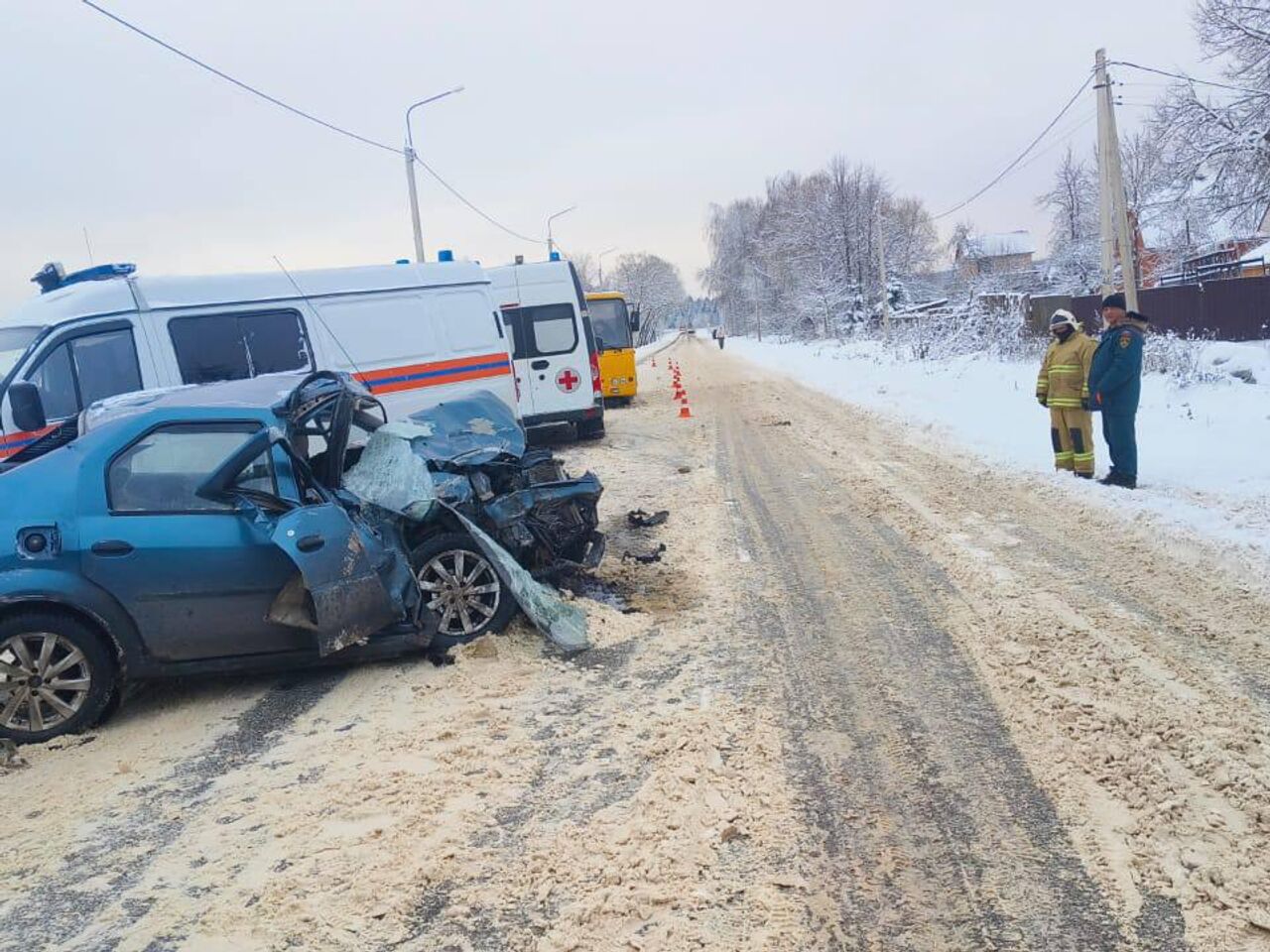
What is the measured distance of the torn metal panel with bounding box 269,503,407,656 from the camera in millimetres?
4711

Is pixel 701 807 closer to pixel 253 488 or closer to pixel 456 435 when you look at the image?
pixel 253 488

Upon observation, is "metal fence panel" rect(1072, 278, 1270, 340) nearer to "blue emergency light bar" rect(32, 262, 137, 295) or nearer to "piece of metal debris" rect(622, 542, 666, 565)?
"piece of metal debris" rect(622, 542, 666, 565)

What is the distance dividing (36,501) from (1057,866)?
484 cm

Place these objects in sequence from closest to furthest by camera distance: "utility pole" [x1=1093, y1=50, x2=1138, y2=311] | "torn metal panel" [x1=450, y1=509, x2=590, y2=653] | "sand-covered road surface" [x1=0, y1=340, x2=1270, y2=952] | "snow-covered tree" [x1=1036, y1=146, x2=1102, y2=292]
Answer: "sand-covered road surface" [x1=0, y1=340, x2=1270, y2=952] → "torn metal panel" [x1=450, y1=509, x2=590, y2=653] → "utility pole" [x1=1093, y1=50, x2=1138, y2=311] → "snow-covered tree" [x1=1036, y1=146, x2=1102, y2=292]

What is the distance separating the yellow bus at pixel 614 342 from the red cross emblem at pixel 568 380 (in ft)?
22.8

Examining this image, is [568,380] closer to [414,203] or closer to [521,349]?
[521,349]

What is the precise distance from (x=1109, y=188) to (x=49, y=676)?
60.9 feet

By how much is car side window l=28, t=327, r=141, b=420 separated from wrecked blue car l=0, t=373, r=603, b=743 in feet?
11.0

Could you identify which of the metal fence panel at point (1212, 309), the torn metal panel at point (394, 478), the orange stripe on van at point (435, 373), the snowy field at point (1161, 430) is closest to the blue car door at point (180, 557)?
the torn metal panel at point (394, 478)

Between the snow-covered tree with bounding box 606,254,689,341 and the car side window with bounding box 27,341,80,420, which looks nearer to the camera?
the car side window with bounding box 27,341,80,420

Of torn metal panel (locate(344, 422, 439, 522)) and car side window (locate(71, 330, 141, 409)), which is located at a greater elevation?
car side window (locate(71, 330, 141, 409))

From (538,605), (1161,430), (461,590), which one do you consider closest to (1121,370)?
(1161,430)

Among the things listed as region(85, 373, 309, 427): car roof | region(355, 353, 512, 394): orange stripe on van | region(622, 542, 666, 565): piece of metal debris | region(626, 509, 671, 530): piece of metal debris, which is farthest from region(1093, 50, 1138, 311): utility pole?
region(85, 373, 309, 427): car roof

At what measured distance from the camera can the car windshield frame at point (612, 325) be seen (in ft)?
73.7
